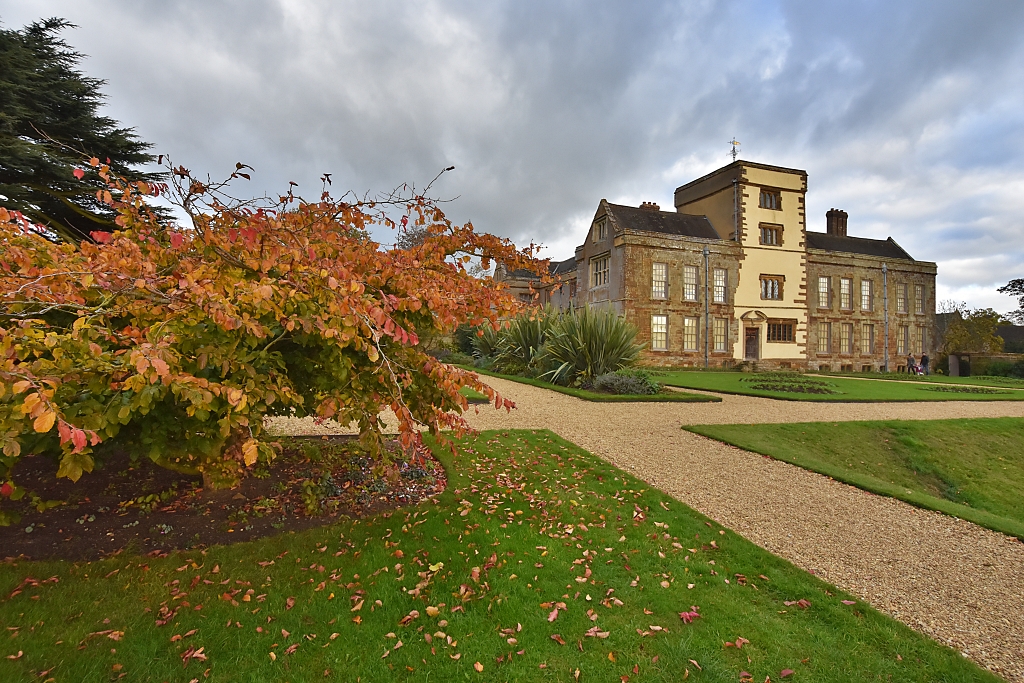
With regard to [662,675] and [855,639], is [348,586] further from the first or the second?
[855,639]

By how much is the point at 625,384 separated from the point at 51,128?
20613mm

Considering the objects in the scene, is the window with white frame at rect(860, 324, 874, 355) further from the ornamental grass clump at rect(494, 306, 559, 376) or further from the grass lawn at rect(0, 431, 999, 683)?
the grass lawn at rect(0, 431, 999, 683)

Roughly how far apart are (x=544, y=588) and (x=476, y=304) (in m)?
2.07

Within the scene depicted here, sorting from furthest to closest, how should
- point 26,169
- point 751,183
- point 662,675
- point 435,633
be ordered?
point 751,183
point 26,169
point 435,633
point 662,675

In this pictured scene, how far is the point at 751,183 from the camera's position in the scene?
26.0 meters

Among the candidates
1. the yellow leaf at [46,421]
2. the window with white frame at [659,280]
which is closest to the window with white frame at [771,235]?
the window with white frame at [659,280]

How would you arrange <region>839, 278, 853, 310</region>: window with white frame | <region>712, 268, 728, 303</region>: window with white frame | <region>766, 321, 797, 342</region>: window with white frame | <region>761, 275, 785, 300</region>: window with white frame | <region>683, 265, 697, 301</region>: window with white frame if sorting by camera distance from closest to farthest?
<region>683, 265, 697, 301</region>: window with white frame < <region>712, 268, 728, 303</region>: window with white frame < <region>761, 275, 785, 300</region>: window with white frame < <region>766, 321, 797, 342</region>: window with white frame < <region>839, 278, 853, 310</region>: window with white frame

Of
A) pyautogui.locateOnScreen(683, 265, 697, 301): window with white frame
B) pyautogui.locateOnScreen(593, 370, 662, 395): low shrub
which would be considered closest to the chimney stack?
pyautogui.locateOnScreen(683, 265, 697, 301): window with white frame

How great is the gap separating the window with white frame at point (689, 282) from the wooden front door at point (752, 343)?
386 cm

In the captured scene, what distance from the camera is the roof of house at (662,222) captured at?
25.2 metres

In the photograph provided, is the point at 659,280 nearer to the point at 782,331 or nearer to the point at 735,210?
the point at 735,210

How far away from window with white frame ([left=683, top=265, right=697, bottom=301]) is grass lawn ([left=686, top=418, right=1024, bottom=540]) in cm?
1578

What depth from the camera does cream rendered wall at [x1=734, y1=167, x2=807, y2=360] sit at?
→ 85.9ft

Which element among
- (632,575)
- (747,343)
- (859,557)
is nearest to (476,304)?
(632,575)
